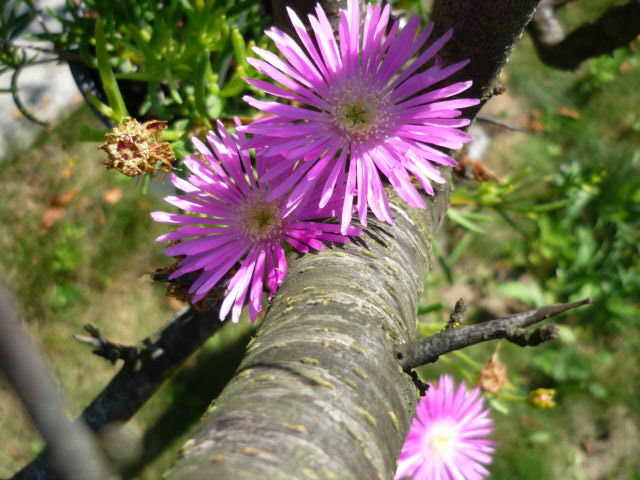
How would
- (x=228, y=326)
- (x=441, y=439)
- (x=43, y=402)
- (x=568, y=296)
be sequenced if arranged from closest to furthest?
1. (x=43, y=402)
2. (x=441, y=439)
3. (x=228, y=326)
4. (x=568, y=296)

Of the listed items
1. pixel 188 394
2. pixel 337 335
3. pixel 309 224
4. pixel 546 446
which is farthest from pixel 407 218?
pixel 546 446

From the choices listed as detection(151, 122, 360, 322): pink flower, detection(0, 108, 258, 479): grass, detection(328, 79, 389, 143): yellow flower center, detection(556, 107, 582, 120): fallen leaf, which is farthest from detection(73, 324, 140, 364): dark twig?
detection(556, 107, 582, 120): fallen leaf

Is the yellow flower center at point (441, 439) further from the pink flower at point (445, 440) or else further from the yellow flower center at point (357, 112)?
the yellow flower center at point (357, 112)

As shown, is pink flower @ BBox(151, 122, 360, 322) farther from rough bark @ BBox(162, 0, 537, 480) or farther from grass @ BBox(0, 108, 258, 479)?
grass @ BBox(0, 108, 258, 479)

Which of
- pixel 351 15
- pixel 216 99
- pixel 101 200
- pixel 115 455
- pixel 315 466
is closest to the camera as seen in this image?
pixel 115 455

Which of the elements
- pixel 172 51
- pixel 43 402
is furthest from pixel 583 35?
pixel 43 402

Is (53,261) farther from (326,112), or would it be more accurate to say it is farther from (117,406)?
(326,112)

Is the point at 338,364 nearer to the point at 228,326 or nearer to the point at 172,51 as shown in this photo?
the point at 172,51
